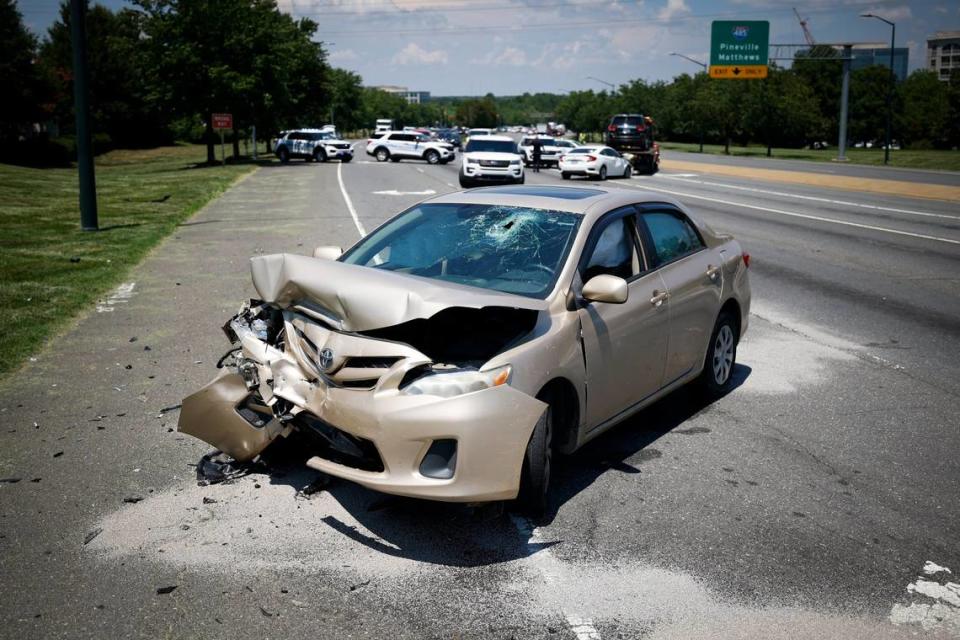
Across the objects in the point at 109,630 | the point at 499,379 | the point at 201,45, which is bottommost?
the point at 109,630

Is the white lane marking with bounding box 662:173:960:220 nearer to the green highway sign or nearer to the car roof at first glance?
the car roof

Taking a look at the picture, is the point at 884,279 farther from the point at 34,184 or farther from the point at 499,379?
the point at 34,184

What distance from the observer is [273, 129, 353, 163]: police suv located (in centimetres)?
5444

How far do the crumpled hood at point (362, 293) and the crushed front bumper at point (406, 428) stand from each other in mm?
148

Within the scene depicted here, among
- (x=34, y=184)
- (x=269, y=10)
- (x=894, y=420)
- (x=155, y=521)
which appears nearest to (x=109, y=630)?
(x=155, y=521)

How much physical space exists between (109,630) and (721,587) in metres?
2.61

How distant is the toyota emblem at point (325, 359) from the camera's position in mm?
4512

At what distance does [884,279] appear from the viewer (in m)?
12.9

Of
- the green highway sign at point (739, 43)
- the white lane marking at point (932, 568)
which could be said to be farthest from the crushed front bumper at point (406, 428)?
the green highway sign at point (739, 43)

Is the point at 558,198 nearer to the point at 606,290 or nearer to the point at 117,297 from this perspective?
the point at 606,290

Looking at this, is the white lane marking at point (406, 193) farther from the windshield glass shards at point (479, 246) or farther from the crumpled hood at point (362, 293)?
the crumpled hood at point (362, 293)

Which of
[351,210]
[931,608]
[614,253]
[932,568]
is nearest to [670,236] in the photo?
[614,253]

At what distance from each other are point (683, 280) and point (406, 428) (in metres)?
2.75

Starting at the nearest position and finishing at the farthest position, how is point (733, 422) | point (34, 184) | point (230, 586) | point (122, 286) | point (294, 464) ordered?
point (230, 586) → point (294, 464) → point (733, 422) → point (122, 286) → point (34, 184)
